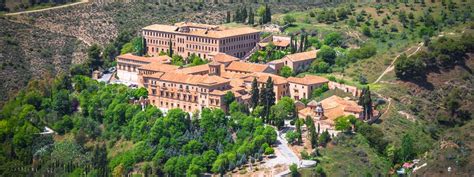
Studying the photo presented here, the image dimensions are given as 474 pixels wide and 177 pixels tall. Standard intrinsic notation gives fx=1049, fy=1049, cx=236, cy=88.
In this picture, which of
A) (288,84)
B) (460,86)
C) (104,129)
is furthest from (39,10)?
(460,86)

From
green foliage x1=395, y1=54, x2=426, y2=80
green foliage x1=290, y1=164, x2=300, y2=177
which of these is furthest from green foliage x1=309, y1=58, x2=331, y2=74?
green foliage x1=290, y1=164, x2=300, y2=177

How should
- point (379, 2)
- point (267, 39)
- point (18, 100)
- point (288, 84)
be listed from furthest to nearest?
point (379, 2) < point (267, 39) < point (18, 100) < point (288, 84)

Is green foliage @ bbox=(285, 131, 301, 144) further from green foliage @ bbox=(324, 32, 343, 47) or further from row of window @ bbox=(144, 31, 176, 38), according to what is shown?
row of window @ bbox=(144, 31, 176, 38)

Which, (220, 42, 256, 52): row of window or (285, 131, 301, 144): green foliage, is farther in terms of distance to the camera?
(220, 42, 256, 52): row of window

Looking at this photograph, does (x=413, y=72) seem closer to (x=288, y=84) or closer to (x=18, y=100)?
(x=288, y=84)

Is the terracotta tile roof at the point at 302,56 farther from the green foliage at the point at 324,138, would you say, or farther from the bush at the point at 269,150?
the bush at the point at 269,150

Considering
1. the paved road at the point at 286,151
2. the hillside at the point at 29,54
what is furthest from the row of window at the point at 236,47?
the hillside at the point at 29,54
